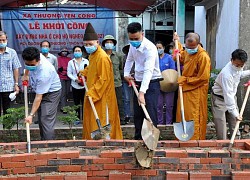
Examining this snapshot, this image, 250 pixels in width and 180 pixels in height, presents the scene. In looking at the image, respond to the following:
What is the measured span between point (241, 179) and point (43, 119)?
2.51 m

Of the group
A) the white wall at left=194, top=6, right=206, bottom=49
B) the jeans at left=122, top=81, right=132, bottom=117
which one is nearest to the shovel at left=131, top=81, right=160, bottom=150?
the jeans at left=122, top=81, right=132, bottom=117

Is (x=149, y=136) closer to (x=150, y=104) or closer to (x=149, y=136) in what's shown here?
(x=149, y=136)

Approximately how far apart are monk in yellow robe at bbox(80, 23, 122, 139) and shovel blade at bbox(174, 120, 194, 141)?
0.93 m

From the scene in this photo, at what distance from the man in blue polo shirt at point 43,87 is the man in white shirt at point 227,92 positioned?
6.83 feet

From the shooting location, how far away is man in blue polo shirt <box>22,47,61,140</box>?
4.93 m

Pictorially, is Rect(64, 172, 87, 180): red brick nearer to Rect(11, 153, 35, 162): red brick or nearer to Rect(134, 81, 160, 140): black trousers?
Rect(11, 153, 35, 162): red brick

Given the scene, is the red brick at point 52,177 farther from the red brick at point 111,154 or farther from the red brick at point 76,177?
the red brick at point 111,154

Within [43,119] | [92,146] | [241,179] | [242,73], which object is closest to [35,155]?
[92,146]

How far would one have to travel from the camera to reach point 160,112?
710 centimetres

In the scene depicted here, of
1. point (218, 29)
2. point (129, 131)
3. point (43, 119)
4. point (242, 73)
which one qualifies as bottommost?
point (129, 131)

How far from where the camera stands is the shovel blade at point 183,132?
16.4ft

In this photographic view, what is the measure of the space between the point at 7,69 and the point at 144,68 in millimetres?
2570

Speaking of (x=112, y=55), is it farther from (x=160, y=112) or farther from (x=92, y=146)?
(x=92, y=146)

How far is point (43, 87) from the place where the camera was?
5.14 meters
